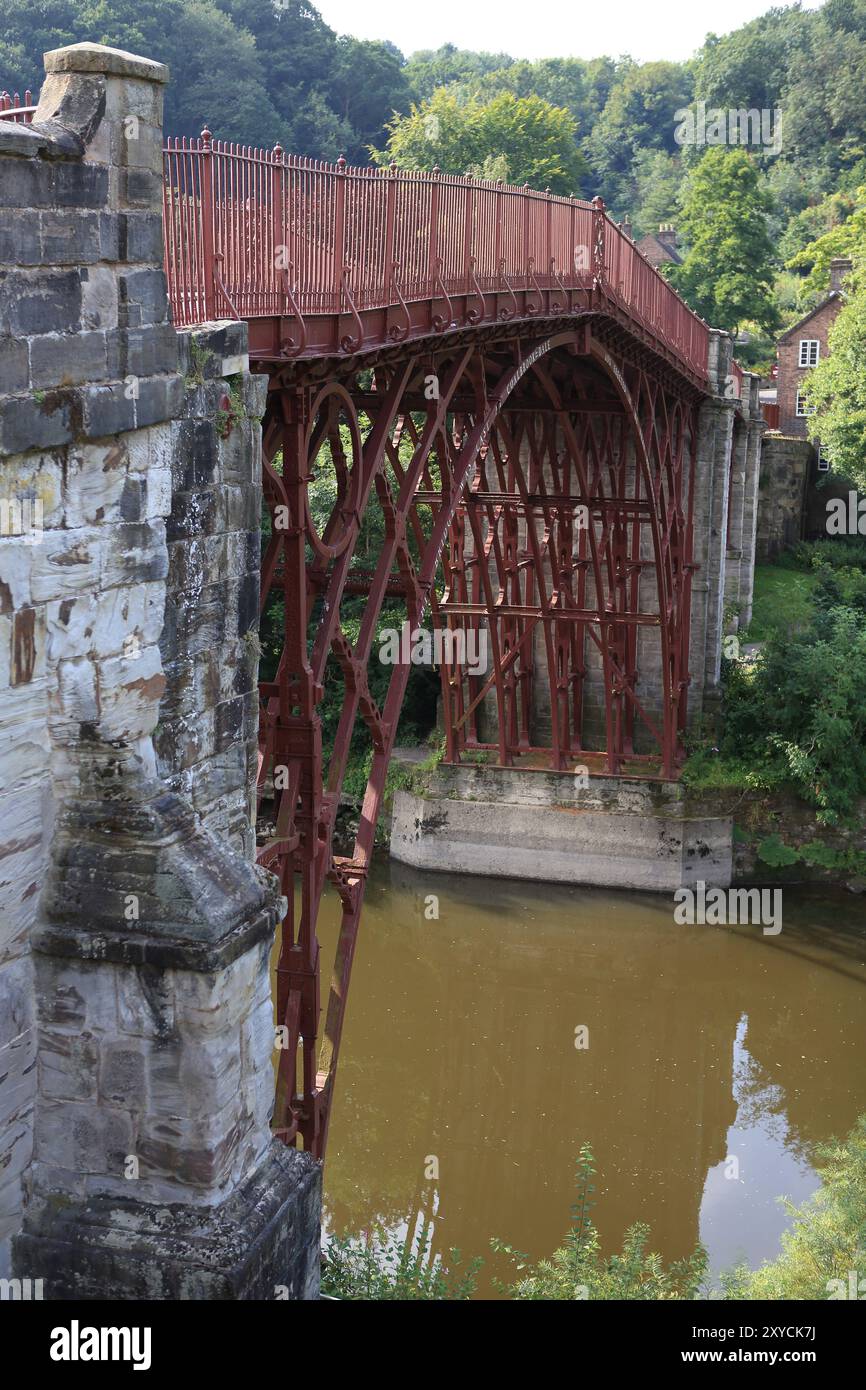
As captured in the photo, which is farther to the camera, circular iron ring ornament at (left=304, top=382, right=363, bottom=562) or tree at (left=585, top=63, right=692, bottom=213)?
tree at (left=585, top=63, right=692, bottom=213)

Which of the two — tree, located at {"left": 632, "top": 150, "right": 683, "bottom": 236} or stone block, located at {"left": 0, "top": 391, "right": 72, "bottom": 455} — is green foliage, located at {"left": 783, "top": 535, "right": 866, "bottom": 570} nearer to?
stone block, located at {"left": 0, "top": 391, "right": 72, "bottom": 455}

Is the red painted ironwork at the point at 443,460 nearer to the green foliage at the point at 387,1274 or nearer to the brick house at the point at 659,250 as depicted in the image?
the green foliage at the point at 387,1274

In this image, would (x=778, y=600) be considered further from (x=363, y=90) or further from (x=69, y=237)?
(x=363, y=90)

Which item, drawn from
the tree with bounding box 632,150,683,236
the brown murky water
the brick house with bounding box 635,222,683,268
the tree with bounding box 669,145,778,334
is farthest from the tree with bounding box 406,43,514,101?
the brown murky water

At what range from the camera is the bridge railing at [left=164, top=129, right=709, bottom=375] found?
777 cm

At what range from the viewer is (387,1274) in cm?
1198

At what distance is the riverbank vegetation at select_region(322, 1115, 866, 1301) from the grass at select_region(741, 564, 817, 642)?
15.3m

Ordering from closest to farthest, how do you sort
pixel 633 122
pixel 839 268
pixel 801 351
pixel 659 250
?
pixel 839 268 < pixel 801 351 < pixel 659 250 < pixel 633 122

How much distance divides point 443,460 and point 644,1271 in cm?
700

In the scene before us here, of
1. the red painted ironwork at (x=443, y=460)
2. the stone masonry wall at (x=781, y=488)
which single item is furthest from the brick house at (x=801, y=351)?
the red painted ironwork at (x=443, y=460)

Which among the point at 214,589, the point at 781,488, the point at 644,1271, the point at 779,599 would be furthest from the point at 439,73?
the point at 214,589

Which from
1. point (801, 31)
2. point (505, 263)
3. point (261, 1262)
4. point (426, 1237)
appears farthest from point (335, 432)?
point (801, 31)

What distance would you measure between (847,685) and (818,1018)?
17.3 feet
